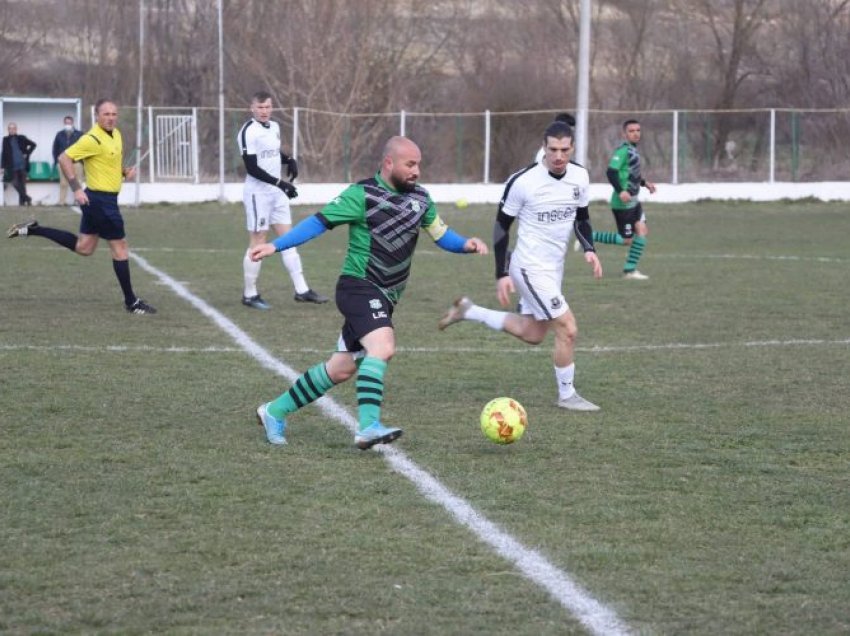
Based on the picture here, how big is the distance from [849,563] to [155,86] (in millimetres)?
47061

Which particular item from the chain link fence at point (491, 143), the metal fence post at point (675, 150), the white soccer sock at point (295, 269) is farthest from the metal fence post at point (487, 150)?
the white soccer sock at point (295, 269)

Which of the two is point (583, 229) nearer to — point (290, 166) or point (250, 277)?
point (250, 277)

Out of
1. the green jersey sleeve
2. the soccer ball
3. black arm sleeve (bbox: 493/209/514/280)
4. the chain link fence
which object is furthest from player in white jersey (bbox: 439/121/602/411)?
the chain link fence

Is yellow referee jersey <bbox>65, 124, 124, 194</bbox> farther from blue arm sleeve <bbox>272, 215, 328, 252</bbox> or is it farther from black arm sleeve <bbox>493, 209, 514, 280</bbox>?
blue arm sleeve <bbox>272, 215, 328, 252</bbox>

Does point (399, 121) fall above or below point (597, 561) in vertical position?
above

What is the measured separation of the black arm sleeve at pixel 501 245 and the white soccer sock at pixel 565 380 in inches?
27.2

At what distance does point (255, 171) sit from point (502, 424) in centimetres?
700

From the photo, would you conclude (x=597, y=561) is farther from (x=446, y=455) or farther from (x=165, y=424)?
(x=165, y=424)

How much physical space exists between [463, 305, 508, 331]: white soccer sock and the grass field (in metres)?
0.48

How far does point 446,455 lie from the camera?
7195 mm

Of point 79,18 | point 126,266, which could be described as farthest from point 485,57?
point 126,266

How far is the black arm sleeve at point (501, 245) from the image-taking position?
862 centimetres

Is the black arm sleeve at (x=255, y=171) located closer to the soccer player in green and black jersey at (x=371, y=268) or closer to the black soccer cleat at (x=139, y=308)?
the black soccer cleat at (x=139, y=308)

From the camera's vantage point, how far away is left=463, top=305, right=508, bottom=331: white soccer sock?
8.70m
